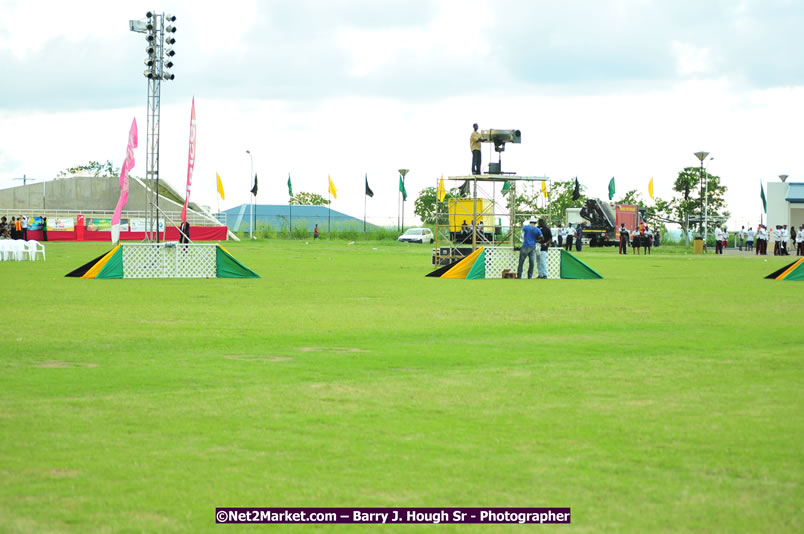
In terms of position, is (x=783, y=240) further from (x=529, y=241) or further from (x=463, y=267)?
(x=463, y=267)

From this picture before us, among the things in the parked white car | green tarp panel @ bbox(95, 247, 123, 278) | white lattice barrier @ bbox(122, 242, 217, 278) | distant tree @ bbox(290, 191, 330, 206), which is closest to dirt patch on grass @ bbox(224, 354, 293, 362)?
green tarp panel @ bbox(95, 247, 123, 278)

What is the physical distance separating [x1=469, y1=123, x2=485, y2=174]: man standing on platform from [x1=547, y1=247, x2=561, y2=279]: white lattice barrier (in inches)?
160

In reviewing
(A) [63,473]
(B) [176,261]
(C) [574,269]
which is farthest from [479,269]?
(A) [63,473]

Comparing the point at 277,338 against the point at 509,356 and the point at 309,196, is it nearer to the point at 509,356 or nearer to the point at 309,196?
the point at 509,356

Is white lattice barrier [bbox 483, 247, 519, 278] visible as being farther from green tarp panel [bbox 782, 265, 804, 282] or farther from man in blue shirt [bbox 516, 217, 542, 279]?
green tarp panel [bbox 782, 265, 804, 282]

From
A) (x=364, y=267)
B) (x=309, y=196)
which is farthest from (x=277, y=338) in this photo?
(x=309, y=196)

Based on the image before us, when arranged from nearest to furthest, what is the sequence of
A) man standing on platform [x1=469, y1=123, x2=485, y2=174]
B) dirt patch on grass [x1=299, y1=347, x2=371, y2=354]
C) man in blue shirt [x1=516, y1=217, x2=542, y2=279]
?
dirt patch on grass [x1=299, y1=347, x2=371, y2=354] → man in blue shirt [x1=516, y1=217, x2=542, y2=279] → man standing on platform [x1=469, y1=123, x2=485, y2=174]

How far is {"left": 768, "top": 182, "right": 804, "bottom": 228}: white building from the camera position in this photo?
7150cm

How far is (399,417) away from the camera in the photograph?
7.74m

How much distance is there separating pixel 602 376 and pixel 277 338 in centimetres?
484

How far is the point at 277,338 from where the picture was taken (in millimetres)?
13070

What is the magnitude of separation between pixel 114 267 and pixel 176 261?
1.96m

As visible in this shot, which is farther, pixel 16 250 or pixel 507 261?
pixel 16 250

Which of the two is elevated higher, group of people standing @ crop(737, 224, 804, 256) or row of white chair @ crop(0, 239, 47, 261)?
group of people standing @ crop(737, 224, 804, 256)
